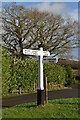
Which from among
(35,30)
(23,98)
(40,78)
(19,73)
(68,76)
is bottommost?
(23,98)

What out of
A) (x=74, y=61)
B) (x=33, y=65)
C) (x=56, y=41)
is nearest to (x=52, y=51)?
(x=56, y=41)

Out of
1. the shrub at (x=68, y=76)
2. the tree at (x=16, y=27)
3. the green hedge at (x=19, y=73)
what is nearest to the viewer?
the green hedge at (x=19, y=73)

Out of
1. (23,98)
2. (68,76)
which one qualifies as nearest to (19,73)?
(23,98)

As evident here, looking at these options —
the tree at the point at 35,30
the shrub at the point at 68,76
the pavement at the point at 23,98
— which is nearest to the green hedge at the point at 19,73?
the pavement at the point at 23,98

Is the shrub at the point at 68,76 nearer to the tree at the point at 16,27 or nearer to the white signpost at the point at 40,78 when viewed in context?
the tree at the point at 16,27

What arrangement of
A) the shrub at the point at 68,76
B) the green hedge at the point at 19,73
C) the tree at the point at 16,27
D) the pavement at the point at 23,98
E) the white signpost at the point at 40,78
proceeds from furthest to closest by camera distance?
1. the shrub at the point at 68,76
2. the tree at the point at 16,27
3. the green hedge at the point at 19,73
4. the pavement at the point at 23,98
5. the white signpost at the point at 40,78

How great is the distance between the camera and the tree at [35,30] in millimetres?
22734

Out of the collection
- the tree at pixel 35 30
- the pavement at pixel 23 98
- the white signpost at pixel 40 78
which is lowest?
the pavement at pixel 23 98

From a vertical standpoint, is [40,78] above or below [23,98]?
above

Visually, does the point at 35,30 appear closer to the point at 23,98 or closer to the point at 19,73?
the point at 19,73

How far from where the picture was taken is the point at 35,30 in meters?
23.9

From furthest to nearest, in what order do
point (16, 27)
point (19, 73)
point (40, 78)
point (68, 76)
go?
point (68, 76) → point (16, 27) → point (19, 73) → point (40, 78)

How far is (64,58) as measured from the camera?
86.2 feet

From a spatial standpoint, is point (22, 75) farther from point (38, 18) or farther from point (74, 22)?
point (74, 22)
